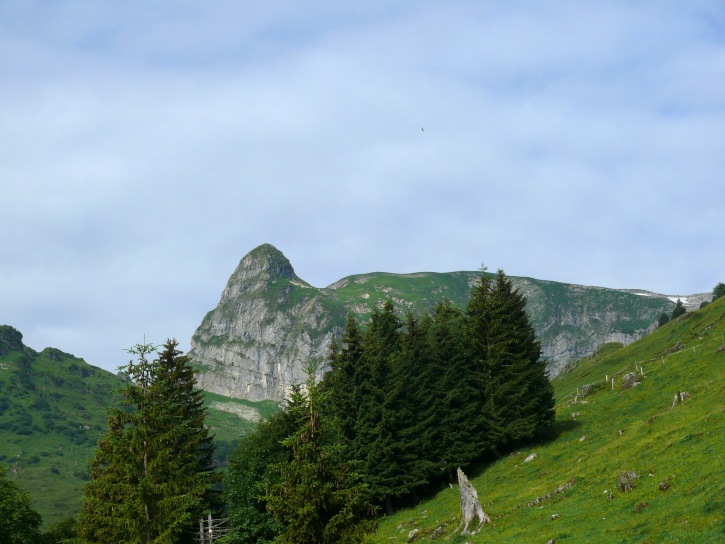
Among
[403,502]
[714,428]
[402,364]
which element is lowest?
[403,502]

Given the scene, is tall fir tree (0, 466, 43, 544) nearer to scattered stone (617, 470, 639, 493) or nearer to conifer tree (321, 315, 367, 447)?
conifer tree (321, 315, 367, 447)

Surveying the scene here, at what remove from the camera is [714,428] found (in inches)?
1791

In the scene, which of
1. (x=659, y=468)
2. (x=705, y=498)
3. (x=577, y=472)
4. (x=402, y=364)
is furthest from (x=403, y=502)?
(x=705, y=498)

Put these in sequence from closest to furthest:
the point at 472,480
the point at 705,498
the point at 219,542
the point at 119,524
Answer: the point at 705,498 → the point at 119,524 → the point at 219,542 → the point at 472,480

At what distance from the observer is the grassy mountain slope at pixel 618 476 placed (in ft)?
113

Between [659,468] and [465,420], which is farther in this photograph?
[465,420]

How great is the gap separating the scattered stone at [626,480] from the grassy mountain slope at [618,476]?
29 cm

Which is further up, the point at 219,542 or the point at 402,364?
the point at 402,364

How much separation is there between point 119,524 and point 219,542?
39.4 feet

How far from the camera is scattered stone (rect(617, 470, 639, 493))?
41125mm

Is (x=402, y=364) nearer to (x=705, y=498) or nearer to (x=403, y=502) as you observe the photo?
(x=403, y=502)

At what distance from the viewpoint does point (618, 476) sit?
43.6 meters

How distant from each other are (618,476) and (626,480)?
1880 millimetres

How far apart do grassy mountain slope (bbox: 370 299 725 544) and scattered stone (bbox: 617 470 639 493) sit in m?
0.29
